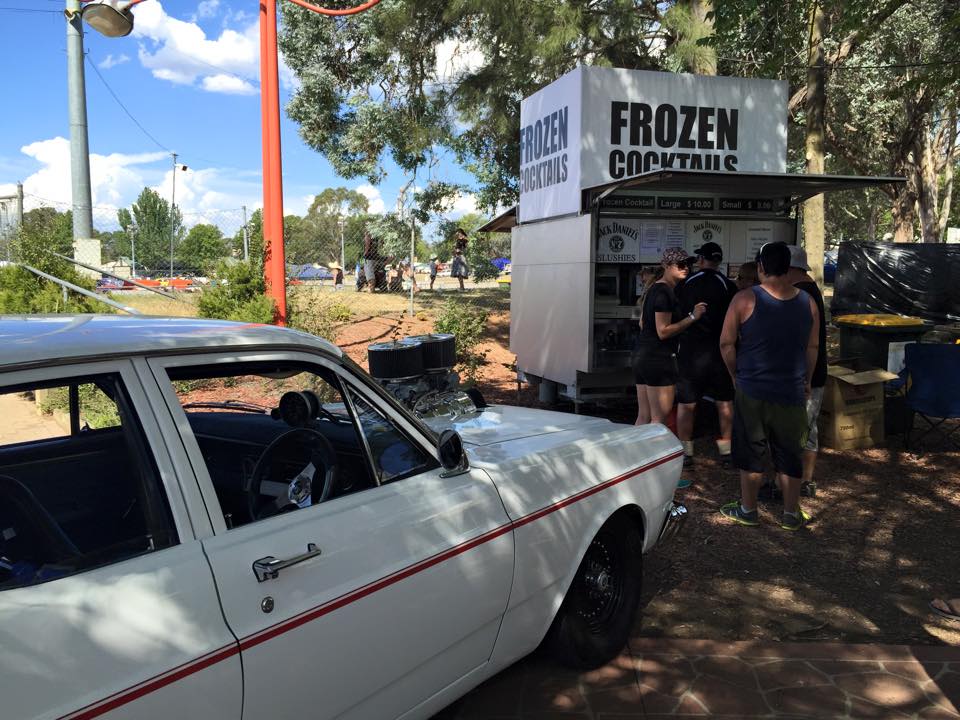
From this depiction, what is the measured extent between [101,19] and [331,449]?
814cm

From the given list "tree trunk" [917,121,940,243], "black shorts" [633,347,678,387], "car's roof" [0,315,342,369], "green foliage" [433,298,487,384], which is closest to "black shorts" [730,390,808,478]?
"black shorts" [633,347,678,387]

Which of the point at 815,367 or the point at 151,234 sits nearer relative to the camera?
the point at 815,367

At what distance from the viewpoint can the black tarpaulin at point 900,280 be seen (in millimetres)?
19188

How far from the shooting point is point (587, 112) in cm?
763

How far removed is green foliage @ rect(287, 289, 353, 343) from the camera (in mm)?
10336

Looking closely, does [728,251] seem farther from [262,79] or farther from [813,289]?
[262,79]

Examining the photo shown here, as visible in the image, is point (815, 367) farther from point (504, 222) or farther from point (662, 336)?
point (504, 222)

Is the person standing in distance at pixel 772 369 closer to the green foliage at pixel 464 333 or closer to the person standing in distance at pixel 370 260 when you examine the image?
the green foliage at pixel 464 333

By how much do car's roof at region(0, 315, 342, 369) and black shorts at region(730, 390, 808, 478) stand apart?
3263 millimetres

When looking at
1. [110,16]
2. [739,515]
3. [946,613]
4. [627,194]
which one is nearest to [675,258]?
[739,515]

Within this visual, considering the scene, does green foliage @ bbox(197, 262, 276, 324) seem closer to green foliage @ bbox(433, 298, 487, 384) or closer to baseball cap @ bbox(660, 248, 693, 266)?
green foliage @ bbox(433, 298, 487, 384)

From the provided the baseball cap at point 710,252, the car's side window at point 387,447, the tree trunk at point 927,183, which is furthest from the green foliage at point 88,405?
the tree trunk at point 927,183

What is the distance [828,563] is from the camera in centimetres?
467

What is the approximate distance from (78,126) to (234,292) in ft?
9.44
